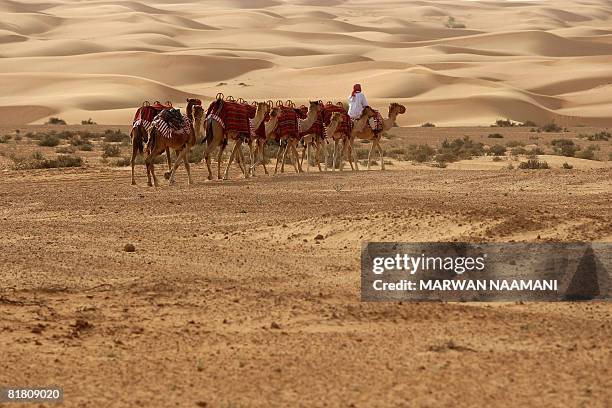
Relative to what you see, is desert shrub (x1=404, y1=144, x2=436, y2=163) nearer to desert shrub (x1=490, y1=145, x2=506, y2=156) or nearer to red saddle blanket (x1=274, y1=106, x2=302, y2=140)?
desert shrub (x1=490, y1=145, x2=506, y2=156)

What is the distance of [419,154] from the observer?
36.5 m

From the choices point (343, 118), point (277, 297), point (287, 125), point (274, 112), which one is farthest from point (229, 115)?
point (277, 297)

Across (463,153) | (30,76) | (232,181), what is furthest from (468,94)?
(232,181)

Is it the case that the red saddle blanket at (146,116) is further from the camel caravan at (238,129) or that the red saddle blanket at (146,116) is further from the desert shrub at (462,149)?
the desert shrub at (462,149)

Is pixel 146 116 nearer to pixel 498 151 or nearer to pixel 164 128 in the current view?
pixel 164 128

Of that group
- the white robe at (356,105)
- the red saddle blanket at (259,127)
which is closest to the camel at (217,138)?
the red saddle blanket at (259,127)

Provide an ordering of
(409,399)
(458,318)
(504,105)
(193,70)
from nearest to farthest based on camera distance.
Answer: (409,399) → (458,318) → (504,105) → (193,70)

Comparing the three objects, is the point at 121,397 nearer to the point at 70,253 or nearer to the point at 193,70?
the point at 70,253

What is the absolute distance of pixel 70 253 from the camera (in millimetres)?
14672

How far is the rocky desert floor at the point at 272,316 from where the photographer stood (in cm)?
859

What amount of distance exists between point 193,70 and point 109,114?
31.7 m

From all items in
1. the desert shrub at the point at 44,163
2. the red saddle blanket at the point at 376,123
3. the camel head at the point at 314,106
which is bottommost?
the desert shrub at the point at 44,163

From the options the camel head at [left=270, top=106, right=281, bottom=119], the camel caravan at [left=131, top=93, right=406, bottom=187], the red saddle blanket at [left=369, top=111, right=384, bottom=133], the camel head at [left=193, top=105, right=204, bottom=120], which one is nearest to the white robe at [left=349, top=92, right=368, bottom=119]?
the camel caravan at [left=131, top=93, right=406, bottom=187]

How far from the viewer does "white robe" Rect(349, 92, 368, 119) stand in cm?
3023
